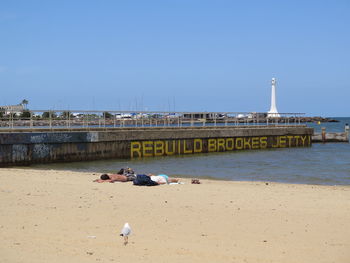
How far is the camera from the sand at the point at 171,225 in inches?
276

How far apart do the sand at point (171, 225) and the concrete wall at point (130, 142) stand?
478 inches

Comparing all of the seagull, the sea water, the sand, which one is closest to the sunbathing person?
the sand

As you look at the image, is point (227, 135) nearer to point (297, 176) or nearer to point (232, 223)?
point (297, 176)

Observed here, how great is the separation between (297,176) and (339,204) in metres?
10.3

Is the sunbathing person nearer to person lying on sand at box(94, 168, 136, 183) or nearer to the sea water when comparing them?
person lying on sand at box(94, 168, 136, 183)

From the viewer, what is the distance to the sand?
7022 mm

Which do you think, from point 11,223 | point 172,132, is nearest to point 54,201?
point 11,223

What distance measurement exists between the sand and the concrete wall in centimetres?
1214

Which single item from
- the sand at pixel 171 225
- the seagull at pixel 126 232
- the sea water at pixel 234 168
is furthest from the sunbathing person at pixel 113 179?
the seagull at pixel 126 232

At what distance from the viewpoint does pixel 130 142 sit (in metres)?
30.7

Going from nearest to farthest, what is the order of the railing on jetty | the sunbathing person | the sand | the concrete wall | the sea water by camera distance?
the sand → the sunbathing person → the sea water → the concrete wall → the railing on jetty

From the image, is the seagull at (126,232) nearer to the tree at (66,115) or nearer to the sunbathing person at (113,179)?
the sunbathing person at (113,179)

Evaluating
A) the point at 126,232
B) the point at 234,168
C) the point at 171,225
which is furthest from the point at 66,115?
the point at 126,232

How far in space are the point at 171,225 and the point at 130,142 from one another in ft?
72.3
